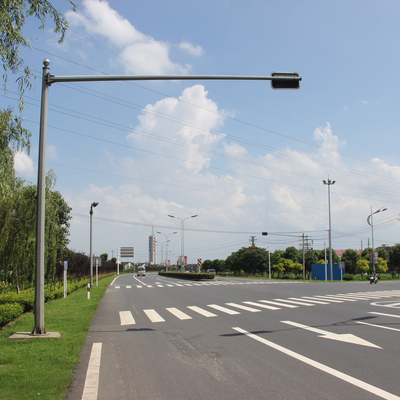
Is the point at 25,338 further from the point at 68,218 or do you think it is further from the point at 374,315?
the point at 68,218

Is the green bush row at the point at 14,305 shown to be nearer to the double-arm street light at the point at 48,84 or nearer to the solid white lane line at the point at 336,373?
the double-arm street light at the point at 48,84

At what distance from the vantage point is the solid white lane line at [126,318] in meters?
11.6

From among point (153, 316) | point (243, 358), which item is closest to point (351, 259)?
point (153, 316)

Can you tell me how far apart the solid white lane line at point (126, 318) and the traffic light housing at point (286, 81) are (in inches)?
342

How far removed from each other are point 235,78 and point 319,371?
7331mm

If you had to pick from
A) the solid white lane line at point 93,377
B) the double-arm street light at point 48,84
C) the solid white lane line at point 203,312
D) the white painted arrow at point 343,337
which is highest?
the double-arm street light at point 48,84

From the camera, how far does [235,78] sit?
9.49m

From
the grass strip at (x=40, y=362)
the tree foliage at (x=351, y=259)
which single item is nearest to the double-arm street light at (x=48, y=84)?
the grass strip at (x=40, y=362)

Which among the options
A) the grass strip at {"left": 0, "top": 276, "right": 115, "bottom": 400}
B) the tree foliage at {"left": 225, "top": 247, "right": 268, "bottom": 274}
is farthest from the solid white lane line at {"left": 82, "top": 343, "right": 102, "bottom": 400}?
the tree foliage at {"left": 225, "top": 247, "right": 268, "bottom": 274}

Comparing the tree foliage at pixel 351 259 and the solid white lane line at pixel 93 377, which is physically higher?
the solid white lane line at pixel 93 377

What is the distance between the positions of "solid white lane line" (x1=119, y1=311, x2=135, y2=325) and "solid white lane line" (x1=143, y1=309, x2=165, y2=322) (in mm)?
664

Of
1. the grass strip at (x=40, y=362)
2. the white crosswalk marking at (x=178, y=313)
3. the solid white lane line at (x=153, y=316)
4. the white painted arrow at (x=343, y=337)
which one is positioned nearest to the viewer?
the grass strip at (x=40, y=362)

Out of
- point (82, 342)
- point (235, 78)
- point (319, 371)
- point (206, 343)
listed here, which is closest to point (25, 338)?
point (82, 342)

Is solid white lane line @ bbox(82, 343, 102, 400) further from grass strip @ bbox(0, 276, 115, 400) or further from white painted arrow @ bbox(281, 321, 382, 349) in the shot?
white painted arrow @ bbox(281, 321, 382, 349)
